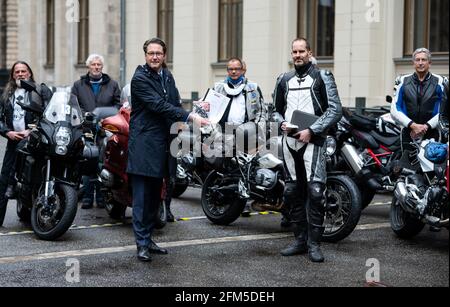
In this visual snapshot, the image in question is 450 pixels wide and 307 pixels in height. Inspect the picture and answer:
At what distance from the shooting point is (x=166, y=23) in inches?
910

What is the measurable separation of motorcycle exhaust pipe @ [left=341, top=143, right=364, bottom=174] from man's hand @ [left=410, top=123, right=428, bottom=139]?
103 centimetres

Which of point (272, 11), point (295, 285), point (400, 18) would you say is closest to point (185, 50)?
point (272, 11)

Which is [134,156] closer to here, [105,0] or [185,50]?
[185,50]

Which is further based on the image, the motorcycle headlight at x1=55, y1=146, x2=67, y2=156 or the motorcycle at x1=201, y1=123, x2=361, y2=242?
the motorcycle headlight at x1=55, y1=146, x2=67, y2=156

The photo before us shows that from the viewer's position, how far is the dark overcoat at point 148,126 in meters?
7.34

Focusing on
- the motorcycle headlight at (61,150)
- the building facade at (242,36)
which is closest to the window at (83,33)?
the building facade at (242,36)

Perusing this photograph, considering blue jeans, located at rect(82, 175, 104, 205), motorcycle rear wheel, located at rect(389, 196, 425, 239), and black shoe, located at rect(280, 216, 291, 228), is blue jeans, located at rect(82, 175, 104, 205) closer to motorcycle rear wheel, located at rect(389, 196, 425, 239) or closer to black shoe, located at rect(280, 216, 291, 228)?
black shoe, located at rect(280, 216, 291, 228)

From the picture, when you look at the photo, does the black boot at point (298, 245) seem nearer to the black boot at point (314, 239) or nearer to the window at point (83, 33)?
the black boot at point (314, 239)

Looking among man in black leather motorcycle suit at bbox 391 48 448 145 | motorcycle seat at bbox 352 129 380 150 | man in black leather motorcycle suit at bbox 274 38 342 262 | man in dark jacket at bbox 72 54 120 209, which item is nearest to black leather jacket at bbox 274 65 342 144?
man in black leather motorcycle suit at bbox 274 38 342 262

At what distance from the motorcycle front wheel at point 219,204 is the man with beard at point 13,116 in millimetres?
1962

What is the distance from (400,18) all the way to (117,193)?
8.79 m

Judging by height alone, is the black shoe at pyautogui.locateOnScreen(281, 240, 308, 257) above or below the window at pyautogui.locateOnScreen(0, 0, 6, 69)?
below

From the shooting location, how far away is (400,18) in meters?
16.1

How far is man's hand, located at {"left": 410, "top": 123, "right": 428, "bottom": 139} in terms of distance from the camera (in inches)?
336
